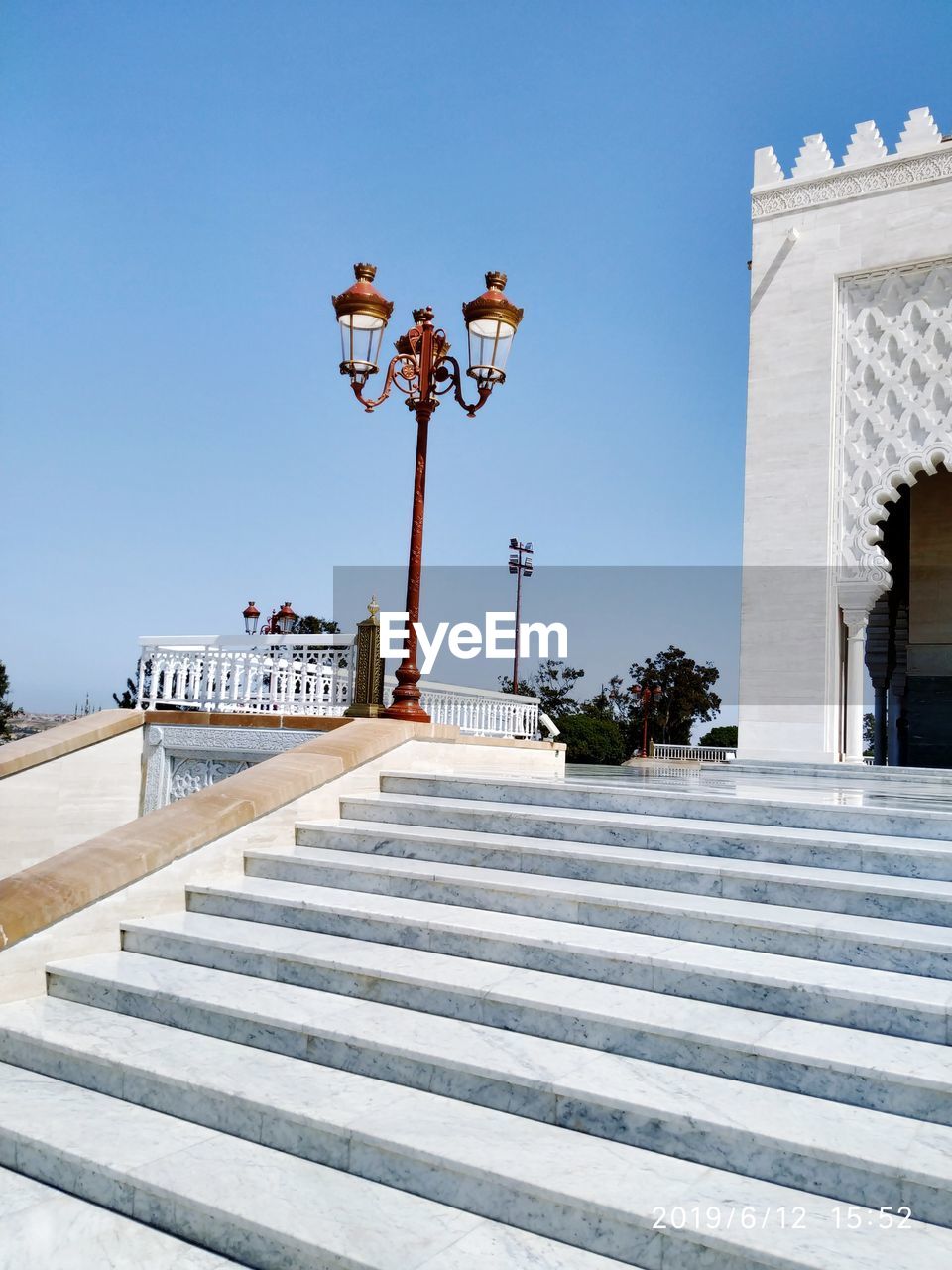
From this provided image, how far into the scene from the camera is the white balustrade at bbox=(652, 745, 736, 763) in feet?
104

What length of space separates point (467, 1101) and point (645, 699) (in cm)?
3425

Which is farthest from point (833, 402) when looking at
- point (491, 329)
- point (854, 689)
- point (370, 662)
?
point (370, 662)

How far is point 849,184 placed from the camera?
33.0 ft

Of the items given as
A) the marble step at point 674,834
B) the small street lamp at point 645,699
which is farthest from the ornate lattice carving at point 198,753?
the small street lamp at point 645,699

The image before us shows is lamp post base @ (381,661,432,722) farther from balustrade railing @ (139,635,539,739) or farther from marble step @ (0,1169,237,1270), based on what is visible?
marble step @ (0,1169,237,1270)

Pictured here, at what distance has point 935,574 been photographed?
12.2 meters

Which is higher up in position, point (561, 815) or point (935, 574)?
point (935, 574)

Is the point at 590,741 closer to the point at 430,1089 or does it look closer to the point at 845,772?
the point at 845,772

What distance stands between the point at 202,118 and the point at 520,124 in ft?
14.0

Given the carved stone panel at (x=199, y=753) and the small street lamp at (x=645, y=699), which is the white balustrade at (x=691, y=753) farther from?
the carved stone panel at (x=199, y=753)

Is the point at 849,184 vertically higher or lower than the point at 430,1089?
higher

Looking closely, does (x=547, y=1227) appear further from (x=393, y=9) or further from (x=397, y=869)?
(x=393, y=9)

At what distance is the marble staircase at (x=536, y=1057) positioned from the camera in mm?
2164

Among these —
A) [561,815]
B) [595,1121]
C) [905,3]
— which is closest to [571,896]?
[561,815]
